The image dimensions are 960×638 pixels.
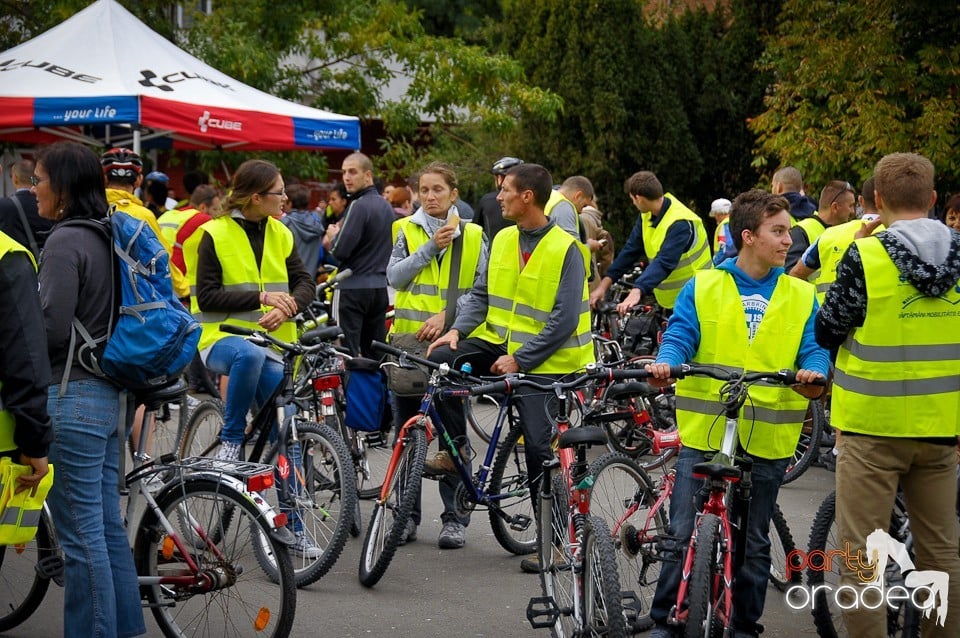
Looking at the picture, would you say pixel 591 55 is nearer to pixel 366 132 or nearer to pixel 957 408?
pixel 366 132

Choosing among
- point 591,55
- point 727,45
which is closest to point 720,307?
point 591,55

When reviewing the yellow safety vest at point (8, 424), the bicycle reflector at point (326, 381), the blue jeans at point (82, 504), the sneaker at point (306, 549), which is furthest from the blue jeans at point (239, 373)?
the yellow safety vest at point (8, 424)

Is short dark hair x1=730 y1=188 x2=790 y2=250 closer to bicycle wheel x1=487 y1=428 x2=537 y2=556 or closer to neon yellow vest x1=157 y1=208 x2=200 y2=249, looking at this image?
bicycle wheel x1=487 y1=428 x2=537 y2=556

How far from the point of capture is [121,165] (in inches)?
323

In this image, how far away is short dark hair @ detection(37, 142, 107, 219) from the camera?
196 inches

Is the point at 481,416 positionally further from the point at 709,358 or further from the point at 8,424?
the point at 8,424

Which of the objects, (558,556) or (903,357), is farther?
(558,556)

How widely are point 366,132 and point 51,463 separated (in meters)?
25.4

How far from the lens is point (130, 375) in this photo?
499cm

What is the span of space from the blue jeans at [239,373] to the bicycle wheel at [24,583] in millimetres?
1226

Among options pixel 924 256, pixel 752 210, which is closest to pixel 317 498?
pixel 752 210

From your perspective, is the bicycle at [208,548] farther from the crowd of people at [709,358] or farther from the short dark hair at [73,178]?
the short dark hair at [73,178]

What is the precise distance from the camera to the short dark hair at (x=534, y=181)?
21.4 feet

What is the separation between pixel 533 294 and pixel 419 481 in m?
1.13
